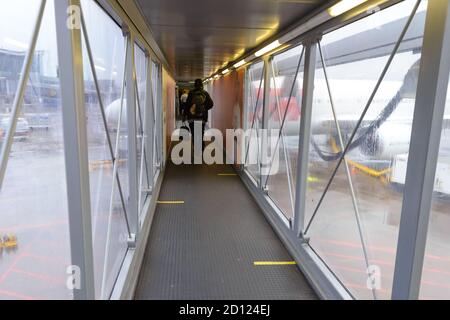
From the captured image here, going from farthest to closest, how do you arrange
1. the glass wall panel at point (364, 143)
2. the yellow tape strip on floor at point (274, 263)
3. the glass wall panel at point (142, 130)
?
the glass wall panel at point (142, 130) < the yellow tape strip on floor at point (274, 263) < the glass wall panel at point (364, 143)

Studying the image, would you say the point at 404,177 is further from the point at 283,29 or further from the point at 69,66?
the point at 283,29

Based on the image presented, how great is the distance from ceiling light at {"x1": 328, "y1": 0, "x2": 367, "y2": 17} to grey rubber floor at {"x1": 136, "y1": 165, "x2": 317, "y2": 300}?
5.66 ft

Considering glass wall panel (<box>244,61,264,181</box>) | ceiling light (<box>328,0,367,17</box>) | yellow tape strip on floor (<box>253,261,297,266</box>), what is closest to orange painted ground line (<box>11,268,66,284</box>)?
yellow tape strip on floor (<box>253,261,297,266</box>)

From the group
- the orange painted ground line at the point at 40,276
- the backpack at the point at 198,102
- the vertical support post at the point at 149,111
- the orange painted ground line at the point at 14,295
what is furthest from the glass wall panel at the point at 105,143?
the backpack at the point at 198,102

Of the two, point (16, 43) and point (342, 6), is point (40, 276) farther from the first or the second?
point (342, 6)

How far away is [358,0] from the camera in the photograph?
161 centimetres

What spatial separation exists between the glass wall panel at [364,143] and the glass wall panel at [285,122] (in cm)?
51

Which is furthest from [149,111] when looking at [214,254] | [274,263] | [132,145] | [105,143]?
[274,263]

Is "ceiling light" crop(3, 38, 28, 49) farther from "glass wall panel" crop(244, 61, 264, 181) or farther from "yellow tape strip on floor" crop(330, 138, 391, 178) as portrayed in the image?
"glass wall panel" crop(244, 61, 264, 181)

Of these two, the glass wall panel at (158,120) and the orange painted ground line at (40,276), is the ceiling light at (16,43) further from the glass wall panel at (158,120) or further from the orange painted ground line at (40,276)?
the glass wall panel at (158,120)

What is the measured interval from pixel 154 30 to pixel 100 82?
54.2 inches

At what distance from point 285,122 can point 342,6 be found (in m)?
1.47

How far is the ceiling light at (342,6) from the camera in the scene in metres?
1.66

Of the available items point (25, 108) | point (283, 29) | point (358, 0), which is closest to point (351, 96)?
point (358, 0)
